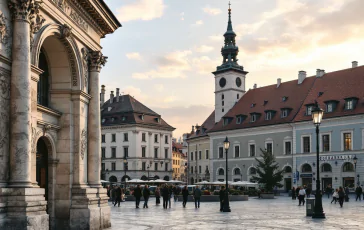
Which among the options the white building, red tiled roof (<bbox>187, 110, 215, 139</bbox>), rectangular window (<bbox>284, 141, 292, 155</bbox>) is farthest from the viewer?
red tiled roof (<bbox>187, 110, 215, 139</bbox>)

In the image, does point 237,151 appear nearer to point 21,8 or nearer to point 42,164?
point 42,164

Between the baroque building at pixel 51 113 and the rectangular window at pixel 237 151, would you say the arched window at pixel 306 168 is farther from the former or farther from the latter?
the baroque building at pixel 51 113

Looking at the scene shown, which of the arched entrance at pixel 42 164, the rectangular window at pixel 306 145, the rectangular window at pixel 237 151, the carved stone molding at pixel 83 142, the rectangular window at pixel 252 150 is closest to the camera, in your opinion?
the arched entrance at pixel 42 164

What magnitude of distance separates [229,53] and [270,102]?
2015 centimetres

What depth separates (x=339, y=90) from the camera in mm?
66688

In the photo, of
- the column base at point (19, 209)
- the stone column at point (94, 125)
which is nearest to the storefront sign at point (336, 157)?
the stone column at point (94, 125)

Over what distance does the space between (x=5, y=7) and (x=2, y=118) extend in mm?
3187

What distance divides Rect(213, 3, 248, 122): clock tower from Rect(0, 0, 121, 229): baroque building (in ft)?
228

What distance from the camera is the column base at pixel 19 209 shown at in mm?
14758

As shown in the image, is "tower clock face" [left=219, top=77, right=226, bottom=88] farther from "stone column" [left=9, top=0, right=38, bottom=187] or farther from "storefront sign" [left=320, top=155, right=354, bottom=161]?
"stone column" [left=9, top=0, right=38, bottom=187]

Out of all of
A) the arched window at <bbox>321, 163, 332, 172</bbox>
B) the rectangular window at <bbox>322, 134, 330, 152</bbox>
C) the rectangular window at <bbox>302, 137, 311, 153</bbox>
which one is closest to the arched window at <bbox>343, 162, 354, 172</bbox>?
the arched window at <bbox>321, 163, 332, 172</bbox>

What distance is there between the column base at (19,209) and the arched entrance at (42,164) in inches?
161

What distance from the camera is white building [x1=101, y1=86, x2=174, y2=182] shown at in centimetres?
9850

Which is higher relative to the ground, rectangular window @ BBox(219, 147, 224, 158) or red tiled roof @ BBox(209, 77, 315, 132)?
red tiled roof @ BBox(209, 77, 315, 132)
